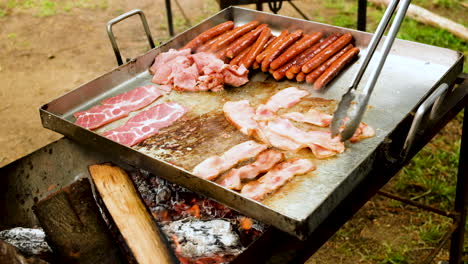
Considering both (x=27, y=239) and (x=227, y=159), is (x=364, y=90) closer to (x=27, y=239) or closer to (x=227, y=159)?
(x=227, y=159)

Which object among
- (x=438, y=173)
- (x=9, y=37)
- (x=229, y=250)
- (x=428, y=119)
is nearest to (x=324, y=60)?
(x=428, y=119)

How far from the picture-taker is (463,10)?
757cm

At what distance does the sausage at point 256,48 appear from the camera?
337cm

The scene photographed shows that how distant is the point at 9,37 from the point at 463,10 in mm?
7378

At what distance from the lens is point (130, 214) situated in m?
2.21

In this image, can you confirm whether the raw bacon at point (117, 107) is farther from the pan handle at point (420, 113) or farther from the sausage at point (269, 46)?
the pan handle at point (420, 113)

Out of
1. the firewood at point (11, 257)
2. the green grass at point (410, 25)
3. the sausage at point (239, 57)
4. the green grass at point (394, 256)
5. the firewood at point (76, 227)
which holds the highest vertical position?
the sausage at point (239, 57)

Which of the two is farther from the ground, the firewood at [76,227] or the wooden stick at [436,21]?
the firewood at [76,227]

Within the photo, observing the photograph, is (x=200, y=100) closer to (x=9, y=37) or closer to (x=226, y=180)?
(x=226, y=180)

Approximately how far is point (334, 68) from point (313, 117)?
1.68 ft

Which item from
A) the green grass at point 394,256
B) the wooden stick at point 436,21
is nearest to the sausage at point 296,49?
the green grass at point 394,256

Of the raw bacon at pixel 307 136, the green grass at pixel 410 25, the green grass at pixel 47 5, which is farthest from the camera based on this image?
the green grass at pixel 47 5

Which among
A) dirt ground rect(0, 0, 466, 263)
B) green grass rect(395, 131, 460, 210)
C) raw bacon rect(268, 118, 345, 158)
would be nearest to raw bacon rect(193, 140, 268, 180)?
raw bacon rect(268, 118, 345, 158)

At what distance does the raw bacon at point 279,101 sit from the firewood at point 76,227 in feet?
3.71
